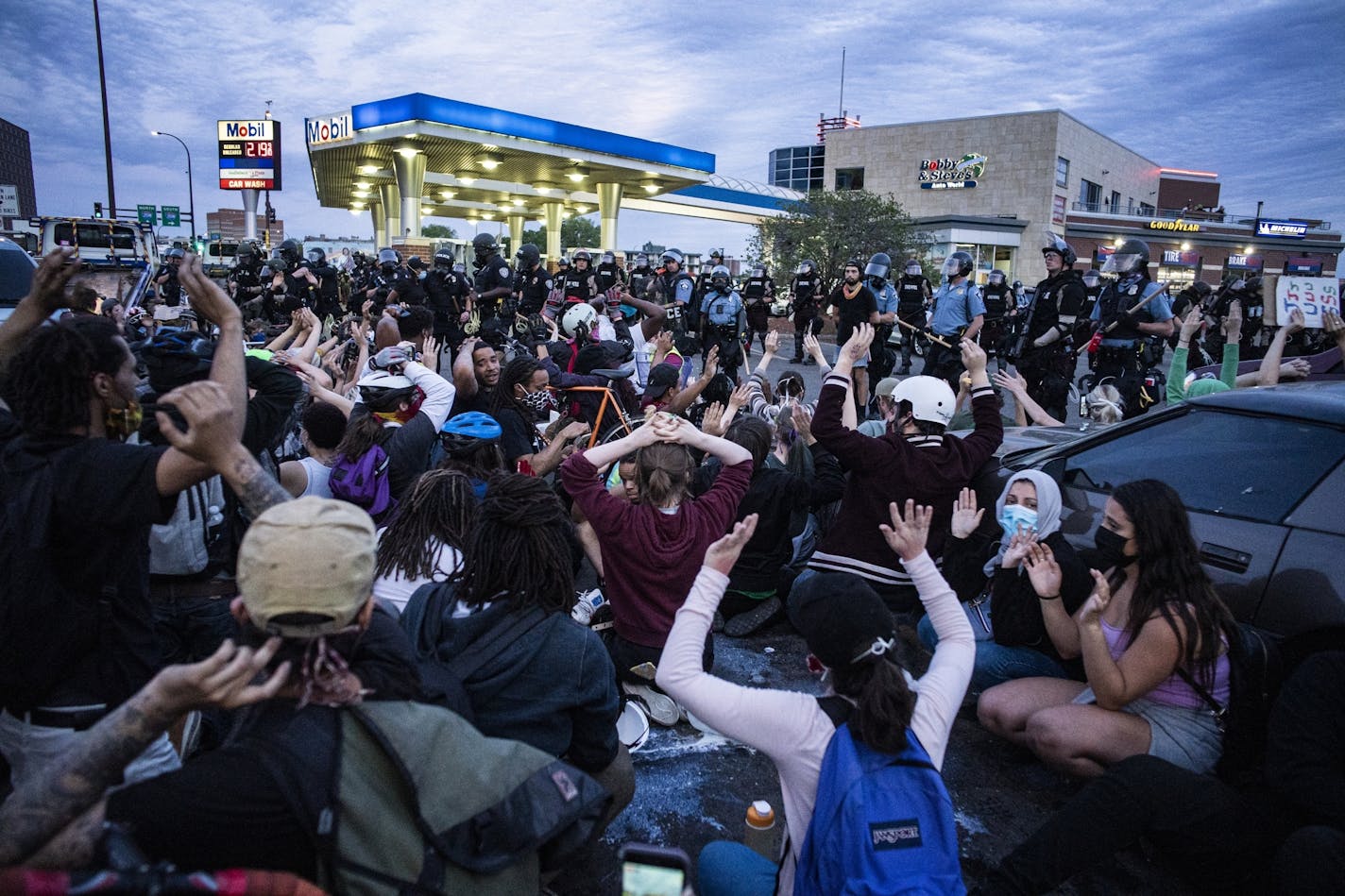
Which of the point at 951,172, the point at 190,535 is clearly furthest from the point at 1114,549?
the point at 951,172

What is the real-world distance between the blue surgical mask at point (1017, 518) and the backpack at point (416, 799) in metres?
A: 2.45

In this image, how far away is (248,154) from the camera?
38.7 m

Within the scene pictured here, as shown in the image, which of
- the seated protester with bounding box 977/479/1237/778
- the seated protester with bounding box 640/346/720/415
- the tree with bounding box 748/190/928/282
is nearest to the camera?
the seated protester with bounding box 977/479/1237/778

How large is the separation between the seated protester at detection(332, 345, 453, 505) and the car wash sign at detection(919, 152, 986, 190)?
59511 millimetres

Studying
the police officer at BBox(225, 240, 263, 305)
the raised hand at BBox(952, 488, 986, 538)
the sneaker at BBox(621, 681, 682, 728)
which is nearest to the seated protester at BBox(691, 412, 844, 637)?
the sneaker at BBox(621, 681, 682, 728)

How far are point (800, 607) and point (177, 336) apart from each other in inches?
92.1

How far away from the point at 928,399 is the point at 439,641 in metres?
2.62

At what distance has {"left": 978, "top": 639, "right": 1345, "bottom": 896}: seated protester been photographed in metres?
2.31

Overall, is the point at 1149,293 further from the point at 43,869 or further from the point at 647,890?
the point at 43,869

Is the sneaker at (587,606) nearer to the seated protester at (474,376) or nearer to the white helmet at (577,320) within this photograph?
the seated protester at (474,376)

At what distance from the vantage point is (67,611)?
6.52 feet

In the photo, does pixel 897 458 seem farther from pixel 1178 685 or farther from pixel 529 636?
→ pixel 529 636

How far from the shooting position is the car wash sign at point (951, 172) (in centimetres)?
5628

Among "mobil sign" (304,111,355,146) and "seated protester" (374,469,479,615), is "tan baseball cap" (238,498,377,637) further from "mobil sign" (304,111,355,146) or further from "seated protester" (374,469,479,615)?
"mobil sign" (304,111,355,146)
